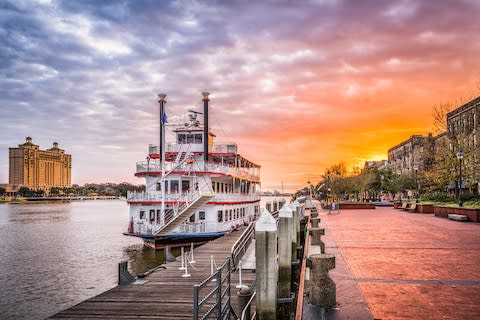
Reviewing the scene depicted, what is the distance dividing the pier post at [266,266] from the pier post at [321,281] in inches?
70.4

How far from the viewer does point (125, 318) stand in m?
10.6

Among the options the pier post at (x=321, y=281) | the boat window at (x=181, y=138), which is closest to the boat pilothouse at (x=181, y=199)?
the boat window at (x=181, y=138)

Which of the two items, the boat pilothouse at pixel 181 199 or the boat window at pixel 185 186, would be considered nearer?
the boat pilothouse at pixel 181 199

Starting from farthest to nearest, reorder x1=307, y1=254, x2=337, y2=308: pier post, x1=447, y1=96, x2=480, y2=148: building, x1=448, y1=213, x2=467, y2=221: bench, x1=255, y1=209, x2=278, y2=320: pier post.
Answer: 1. x1=447, y1=96, x2=480, y2=148: building
2. x1=448, y1=213, x2=467, y2=221: bench
3. x1=255, y1=209, x2=278, y2=320: pier post
4. x1=307, y1=254, x2=337, y2=308: pier post

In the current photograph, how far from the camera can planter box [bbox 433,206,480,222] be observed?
23.4m

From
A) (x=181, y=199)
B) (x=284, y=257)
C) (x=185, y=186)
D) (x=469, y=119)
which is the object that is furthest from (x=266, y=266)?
(x=469, y=119)

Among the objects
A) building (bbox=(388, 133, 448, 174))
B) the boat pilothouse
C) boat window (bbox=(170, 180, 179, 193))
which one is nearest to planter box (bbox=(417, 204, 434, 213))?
the boat pilothouse

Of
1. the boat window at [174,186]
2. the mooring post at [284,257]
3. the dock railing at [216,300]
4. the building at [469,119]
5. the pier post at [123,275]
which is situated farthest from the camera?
the building at [469,119]

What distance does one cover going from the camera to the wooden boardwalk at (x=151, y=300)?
36.0 feet

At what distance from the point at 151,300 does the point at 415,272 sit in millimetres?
7506

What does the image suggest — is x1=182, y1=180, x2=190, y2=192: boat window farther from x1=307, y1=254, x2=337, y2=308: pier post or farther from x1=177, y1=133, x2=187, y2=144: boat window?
x1=307, y1=254, x2=337, y2=308: pier post

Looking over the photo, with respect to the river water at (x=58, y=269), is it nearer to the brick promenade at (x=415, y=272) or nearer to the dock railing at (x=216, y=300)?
the dock railing at (x=216, y=300)

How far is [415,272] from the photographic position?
1008 cm

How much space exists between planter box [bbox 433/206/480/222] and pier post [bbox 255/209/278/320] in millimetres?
19532
